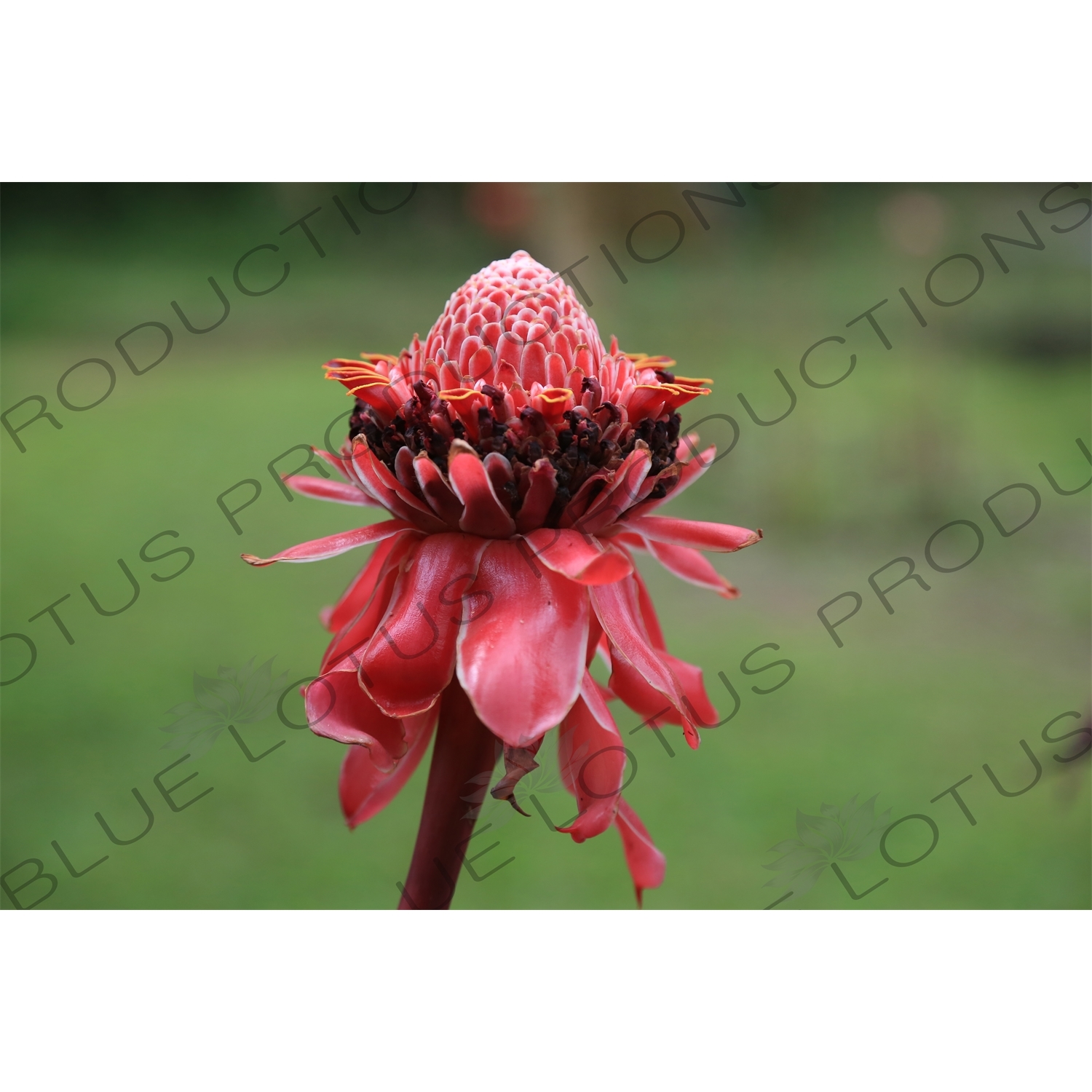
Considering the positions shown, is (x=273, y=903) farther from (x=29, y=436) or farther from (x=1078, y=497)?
(x=1078, y=497)

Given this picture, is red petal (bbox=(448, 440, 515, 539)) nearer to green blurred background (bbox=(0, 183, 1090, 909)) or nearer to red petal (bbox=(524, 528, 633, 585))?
red petal (bbox=(524, 528, 633, 585))

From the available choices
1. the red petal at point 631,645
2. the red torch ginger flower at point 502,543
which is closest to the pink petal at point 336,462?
the red torch ginger flower at point 502,543

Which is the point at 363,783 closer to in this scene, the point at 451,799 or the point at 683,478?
the point at 451,799

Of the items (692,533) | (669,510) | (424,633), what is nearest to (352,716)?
(424,633)

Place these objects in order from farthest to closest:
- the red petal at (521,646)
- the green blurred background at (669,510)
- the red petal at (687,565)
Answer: the green blurred background at (669,510) → the red petal at (687,565) → the red petal at (521,646)

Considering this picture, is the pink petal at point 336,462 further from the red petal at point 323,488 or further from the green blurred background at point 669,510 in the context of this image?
the green blurred background at point 669,510

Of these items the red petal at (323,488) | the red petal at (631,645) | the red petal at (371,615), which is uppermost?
the red petal at (323,488)
